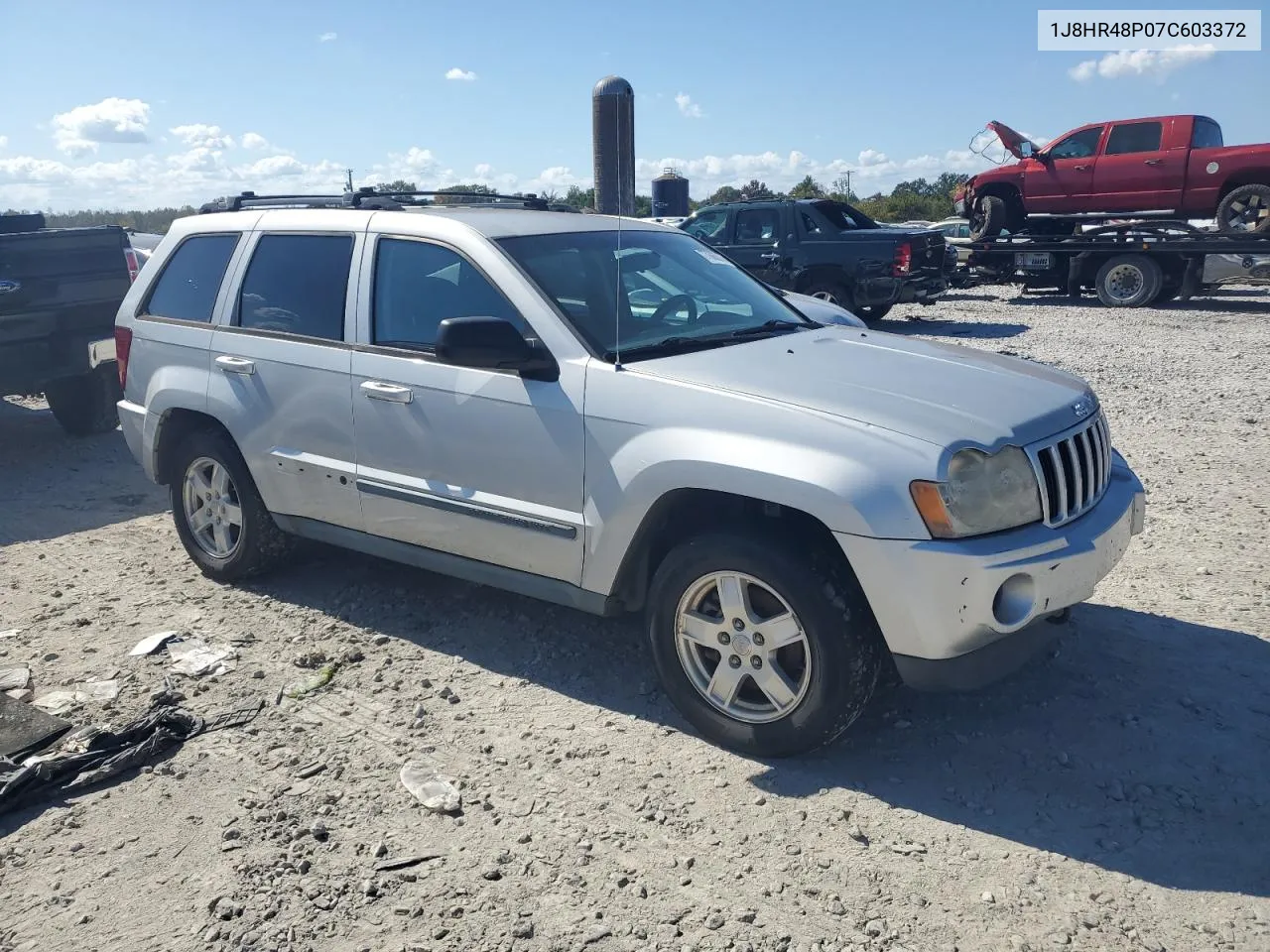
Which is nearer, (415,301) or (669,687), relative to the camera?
(669,687)

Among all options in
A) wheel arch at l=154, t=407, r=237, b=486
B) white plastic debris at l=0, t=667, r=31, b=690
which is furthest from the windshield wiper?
white plastic debris at l=0, t=667, r=31, b=690

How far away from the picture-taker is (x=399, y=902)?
117 inches

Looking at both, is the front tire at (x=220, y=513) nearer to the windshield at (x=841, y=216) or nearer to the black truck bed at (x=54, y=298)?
the black truck bed at (x=54, y=298)

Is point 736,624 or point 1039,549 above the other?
point 1039,549

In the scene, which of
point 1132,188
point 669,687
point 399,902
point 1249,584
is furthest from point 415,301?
point 1132,188

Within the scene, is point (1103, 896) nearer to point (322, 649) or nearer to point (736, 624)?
point (736, 624)

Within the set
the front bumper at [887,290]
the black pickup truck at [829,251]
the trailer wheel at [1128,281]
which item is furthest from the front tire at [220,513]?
the trailer wheel at [1128,281]

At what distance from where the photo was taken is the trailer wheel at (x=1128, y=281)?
54.4ft

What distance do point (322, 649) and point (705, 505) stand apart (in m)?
1.97

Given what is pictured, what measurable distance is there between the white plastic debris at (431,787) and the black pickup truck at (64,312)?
6.04m

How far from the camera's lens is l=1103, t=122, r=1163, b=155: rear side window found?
16.7 meters

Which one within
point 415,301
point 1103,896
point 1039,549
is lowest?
point 1103,896

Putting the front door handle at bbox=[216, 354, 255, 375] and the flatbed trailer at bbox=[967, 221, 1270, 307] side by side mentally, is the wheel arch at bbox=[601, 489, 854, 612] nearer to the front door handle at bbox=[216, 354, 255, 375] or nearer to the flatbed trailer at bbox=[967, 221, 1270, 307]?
the front door handle at bbox=[216, 354, 255, 375]

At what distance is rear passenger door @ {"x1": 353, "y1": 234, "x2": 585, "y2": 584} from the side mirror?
58 mm
